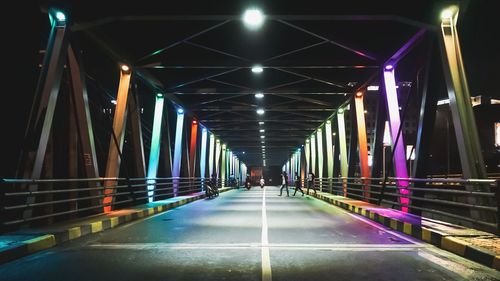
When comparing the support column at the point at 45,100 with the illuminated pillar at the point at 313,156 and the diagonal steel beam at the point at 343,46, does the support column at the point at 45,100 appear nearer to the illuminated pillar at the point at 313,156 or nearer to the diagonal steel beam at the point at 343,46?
the diagonal steel beam at the point at 343,46

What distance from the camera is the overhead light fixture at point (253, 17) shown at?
1166cm

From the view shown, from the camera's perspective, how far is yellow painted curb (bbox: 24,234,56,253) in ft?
23.4

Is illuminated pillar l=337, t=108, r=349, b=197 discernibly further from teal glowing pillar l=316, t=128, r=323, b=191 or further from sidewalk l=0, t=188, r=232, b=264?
sidewalk l=0, t=188, r=232, b=264

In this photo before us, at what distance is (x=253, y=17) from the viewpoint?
11883 mm

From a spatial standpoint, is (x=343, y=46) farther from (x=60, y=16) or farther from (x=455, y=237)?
(x=455, y=237)

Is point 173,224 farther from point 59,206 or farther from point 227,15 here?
point 227,15

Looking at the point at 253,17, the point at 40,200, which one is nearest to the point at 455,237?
the point at 253,17

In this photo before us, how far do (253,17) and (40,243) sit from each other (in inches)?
281

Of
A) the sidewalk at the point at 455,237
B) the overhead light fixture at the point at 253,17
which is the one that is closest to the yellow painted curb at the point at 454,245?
the sidewalk at the point at 455,237

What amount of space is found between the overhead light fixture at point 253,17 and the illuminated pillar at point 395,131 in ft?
16.6

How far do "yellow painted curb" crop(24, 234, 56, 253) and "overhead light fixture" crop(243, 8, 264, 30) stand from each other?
6.74 m

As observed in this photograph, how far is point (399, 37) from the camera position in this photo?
13.4 metres

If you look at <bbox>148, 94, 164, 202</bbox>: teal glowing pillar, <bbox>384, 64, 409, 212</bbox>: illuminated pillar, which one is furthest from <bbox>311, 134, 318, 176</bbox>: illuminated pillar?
<bbox>384, 64, 409, 212</bbox>: illuminated pillar

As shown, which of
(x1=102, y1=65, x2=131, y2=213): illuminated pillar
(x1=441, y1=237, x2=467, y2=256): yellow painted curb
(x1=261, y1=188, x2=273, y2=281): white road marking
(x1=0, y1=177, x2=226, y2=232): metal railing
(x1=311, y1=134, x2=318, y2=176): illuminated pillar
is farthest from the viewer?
(x1=311, y1=134, x2=318, y2=176): illuminated pillar
